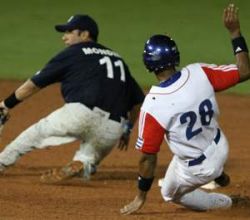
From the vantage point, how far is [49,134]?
8594 millimetres

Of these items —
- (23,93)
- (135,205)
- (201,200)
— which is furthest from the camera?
(23,93)

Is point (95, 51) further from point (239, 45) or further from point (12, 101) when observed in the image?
point (239, 45)

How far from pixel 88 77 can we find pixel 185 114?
1738 mm

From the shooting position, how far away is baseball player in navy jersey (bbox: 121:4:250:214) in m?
7.02

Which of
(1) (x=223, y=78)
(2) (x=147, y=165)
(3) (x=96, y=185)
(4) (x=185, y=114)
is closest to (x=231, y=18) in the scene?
(1) (x=223, y=78)

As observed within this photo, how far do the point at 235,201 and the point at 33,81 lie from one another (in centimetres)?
220

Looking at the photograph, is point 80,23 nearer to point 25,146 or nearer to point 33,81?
point 33,81

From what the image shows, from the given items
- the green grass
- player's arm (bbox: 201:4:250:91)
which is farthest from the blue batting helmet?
the green grass

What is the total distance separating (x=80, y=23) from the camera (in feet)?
28.6

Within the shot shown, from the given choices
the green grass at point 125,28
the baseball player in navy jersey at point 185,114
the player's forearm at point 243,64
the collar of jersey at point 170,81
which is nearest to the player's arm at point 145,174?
the baseball player in navy jersey at point 185,114

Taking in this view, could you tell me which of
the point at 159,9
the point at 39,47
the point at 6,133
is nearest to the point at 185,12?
the point at 159,9

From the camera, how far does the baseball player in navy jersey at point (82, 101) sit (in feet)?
27.9

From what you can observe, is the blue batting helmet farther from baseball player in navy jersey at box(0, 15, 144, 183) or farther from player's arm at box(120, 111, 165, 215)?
baseball player in navy jersey at box(0, 15, 144, 183)

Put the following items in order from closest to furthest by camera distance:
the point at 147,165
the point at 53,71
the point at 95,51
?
1. the point at 147,165
2. the point at 53,71
3. the point at 95,51
